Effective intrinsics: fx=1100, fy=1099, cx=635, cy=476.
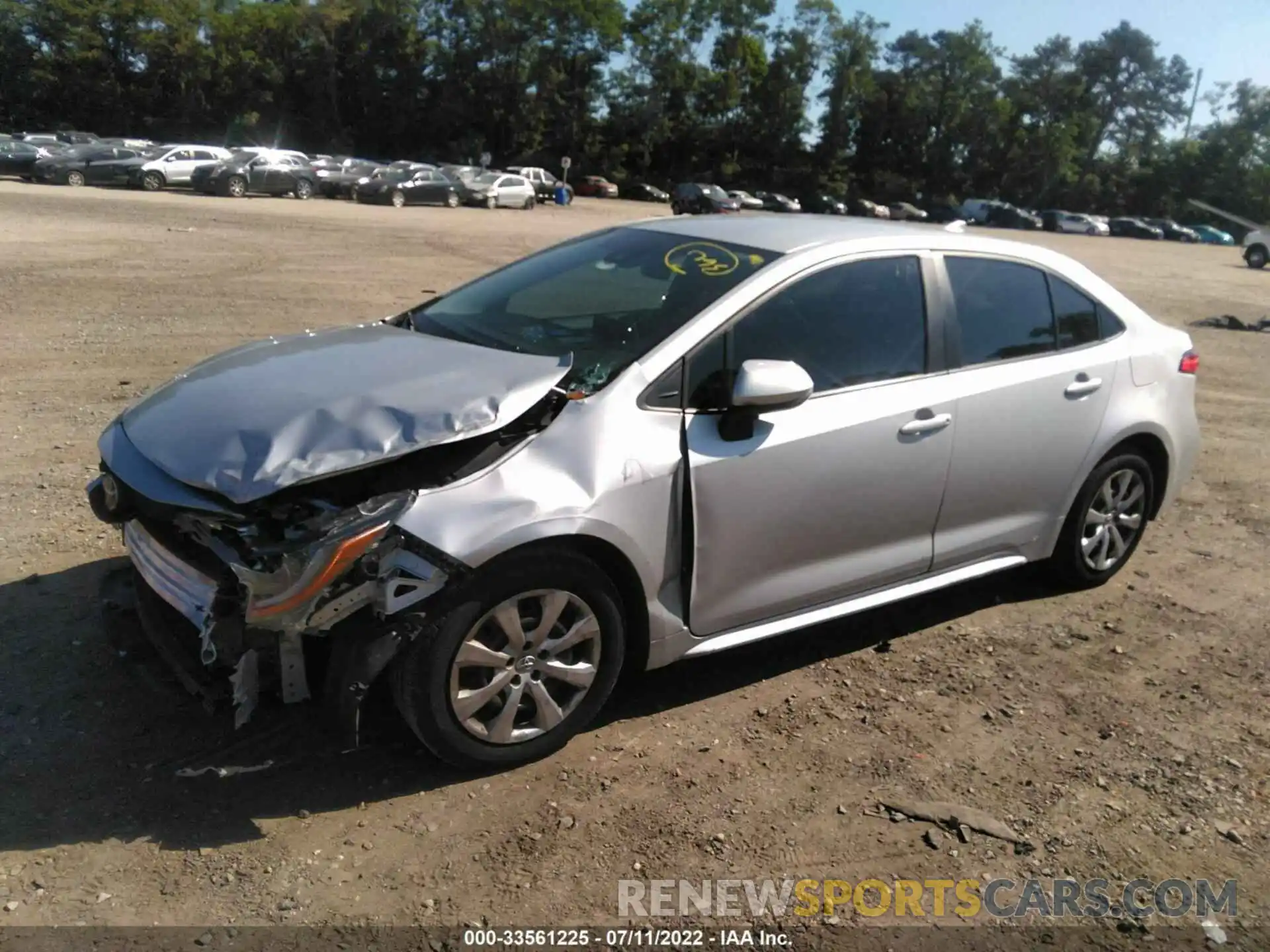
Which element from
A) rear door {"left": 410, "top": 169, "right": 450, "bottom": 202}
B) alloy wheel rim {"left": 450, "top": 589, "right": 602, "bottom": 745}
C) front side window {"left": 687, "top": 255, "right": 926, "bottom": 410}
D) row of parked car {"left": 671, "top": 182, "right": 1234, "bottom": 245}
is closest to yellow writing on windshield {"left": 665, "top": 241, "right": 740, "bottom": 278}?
front side window {"left": 687, "top": 255, "right": 926, "bottom": 410}

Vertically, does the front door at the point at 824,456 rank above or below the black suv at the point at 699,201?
above

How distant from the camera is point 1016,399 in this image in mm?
4746

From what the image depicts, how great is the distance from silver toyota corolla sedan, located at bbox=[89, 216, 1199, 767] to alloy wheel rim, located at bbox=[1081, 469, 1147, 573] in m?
0.10

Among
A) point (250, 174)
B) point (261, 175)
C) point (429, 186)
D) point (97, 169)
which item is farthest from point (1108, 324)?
point (429, 186)

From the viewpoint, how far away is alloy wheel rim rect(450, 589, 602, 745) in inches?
135

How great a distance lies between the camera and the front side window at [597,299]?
158 inches

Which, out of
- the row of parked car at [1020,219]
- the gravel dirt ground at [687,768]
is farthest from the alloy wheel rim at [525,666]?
the row of parked car at [1020,219]

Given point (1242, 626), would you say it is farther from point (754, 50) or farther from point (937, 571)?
point (754, 50)

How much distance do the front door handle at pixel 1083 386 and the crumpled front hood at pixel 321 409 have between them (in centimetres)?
251

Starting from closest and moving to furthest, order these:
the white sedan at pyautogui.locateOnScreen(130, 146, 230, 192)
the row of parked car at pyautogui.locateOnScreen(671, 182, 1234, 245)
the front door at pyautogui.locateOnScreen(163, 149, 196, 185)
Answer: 1. the white sedan at pyautogui.locateOnScreen(130, 146, 230, 192)
2. the front door at pyautogui.locateOnScreen(163, 149, 196, 185)
3. the row of parked car at pyautogui.locateOnScreen(671, 182, 1234, 245)

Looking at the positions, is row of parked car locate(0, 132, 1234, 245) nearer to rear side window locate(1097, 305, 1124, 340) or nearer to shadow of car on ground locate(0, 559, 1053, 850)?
shadow of car on ground locate(0, 559, 1053, 850)

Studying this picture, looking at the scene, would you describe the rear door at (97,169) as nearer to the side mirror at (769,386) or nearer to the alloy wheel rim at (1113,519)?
the alloy wheel rim at (1113,519)

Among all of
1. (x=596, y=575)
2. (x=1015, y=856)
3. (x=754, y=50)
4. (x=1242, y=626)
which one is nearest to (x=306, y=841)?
(x=596, y=575)

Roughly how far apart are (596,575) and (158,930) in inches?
62.7
